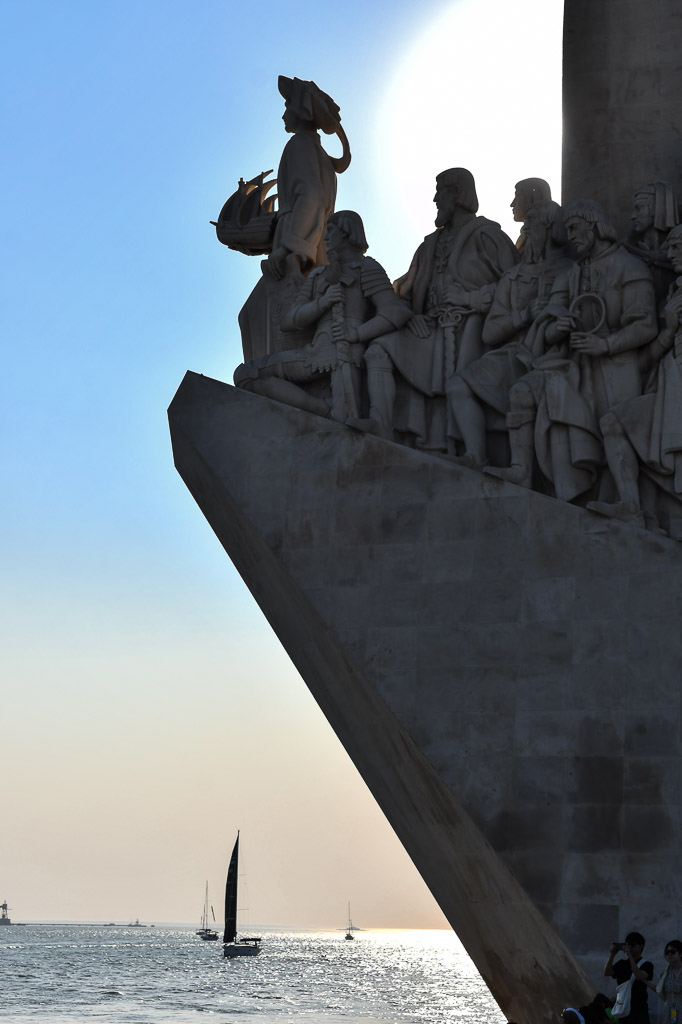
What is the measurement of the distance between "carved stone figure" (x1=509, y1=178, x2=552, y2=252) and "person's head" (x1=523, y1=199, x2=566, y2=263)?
100 mm

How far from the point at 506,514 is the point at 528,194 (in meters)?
2.85

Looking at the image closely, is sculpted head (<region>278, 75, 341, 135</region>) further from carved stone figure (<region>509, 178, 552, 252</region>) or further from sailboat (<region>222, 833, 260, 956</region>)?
sailboat (<region>222, 833, 260, 956</region>)

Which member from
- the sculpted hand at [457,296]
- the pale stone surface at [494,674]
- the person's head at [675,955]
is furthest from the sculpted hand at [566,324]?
the person's head at [675,955]

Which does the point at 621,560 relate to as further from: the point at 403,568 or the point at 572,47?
the point at 572,47

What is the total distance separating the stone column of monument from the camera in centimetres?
1198

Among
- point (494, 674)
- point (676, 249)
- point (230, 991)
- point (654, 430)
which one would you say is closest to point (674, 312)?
point (676, 249)

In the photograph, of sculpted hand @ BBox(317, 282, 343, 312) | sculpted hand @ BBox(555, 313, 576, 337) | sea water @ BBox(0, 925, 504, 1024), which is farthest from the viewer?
sea water @ BBox(0, 925, 504, 1024)

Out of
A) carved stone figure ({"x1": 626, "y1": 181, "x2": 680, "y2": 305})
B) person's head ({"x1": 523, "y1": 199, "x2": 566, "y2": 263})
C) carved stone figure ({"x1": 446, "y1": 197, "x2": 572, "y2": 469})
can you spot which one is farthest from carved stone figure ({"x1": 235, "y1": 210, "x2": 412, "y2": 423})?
carved stone figure ({"x1": 626, "y1": 181, "x2": 680, "y2": 305})

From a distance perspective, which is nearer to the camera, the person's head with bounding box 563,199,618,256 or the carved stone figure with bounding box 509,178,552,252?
the person's head with bounding box 563,199,618,256

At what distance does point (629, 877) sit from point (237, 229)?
A: 7.13 metres

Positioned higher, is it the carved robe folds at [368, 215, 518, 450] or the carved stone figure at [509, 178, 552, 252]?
the carved stone figure at [509, 178, 552, 252]

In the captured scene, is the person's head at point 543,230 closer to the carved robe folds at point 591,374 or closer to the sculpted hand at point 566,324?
the carved robe folds at point 591,374

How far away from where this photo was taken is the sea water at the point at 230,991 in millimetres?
35938

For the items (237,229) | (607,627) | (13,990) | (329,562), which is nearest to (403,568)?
(329,562)
